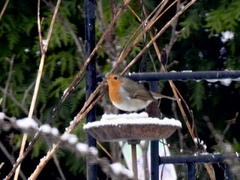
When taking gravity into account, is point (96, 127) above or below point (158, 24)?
below

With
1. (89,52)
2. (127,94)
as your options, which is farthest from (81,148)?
(127,94)

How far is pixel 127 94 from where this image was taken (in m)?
2.18

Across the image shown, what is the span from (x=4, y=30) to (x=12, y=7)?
16cm

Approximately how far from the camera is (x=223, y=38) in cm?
395

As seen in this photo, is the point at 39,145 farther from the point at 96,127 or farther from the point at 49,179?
the point at 96,127

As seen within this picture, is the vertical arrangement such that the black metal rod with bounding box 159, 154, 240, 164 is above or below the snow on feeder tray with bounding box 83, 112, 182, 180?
below

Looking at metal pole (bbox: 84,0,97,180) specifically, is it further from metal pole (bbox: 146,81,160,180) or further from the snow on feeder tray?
the snow on feeder tray

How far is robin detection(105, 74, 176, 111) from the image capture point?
206cm

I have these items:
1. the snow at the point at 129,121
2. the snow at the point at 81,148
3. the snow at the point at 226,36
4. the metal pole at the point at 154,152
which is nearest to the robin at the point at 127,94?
the metal pole at the point at 154,152

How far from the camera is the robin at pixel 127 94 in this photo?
81.0 inches

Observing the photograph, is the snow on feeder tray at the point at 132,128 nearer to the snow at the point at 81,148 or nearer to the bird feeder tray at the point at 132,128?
the bird feeder tray at the point at 132,128

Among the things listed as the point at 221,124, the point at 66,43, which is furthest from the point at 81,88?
the point at 221,124

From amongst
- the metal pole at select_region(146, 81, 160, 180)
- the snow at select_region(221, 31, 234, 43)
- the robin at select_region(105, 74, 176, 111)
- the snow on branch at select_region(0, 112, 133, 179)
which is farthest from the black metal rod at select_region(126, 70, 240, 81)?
the snow at select_region(221, 31, 234, 43)

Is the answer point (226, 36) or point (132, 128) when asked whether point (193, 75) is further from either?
point (226, 36)
